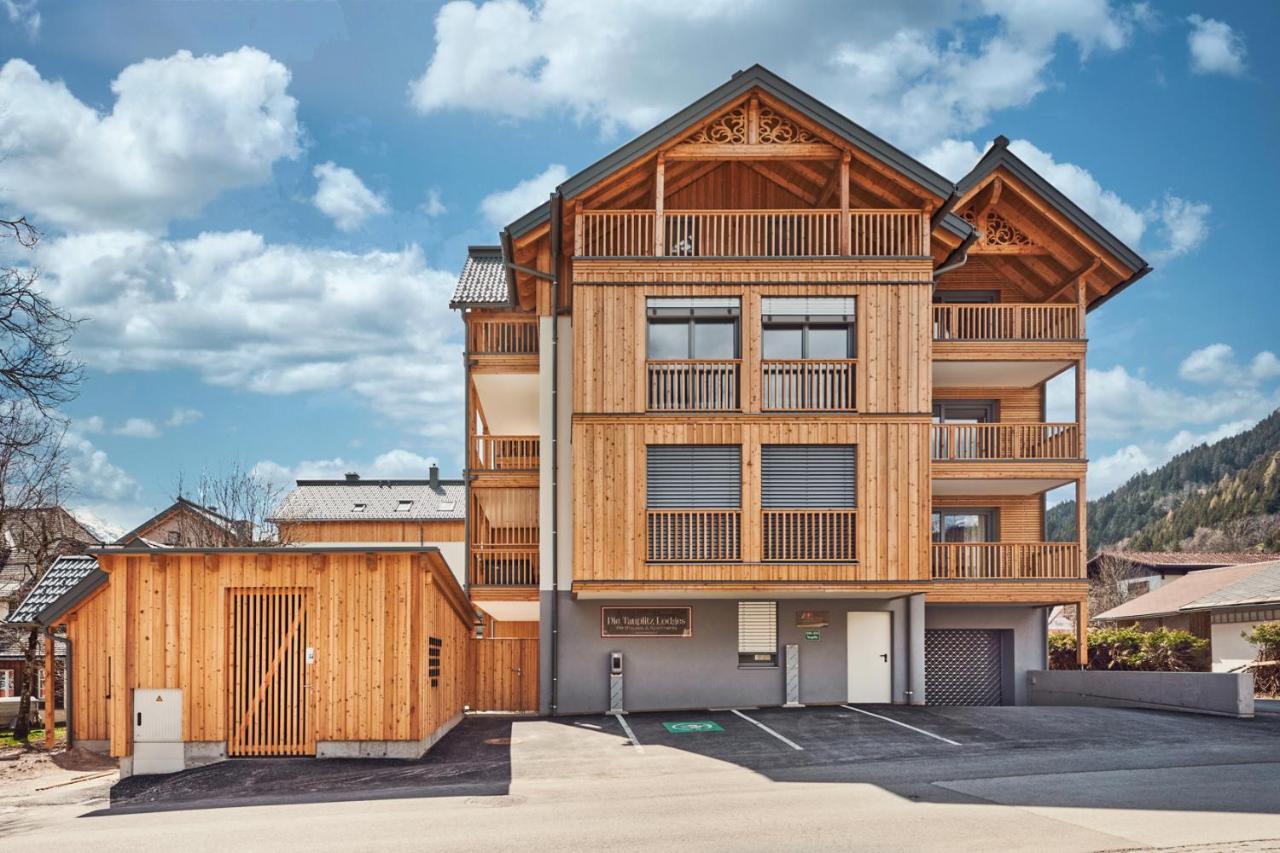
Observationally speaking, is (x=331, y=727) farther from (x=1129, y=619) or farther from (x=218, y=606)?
(x=1129, y=619)

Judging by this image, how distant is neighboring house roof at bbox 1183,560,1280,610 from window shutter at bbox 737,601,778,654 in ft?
63.9

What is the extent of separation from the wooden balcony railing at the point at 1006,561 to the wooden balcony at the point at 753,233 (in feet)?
22.0

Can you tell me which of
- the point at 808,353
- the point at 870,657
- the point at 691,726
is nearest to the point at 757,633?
the point at 870,657

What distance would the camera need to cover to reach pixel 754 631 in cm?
2458

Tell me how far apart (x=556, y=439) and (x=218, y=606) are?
9.40 metres

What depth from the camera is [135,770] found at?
54.7 ft

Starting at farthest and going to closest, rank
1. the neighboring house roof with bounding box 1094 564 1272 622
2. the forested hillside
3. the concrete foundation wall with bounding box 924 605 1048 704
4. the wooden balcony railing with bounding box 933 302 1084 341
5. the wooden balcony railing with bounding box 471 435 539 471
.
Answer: the forested hillside
the neighboring house roof with bounding box 1094 564 1272 622
the concrete foundation wall with bounding box 924 605 1048 704
the wooden balcony railing with bounding box 471 435 539 471
the wooden balcony railing with bounding box 933 302 1084 341

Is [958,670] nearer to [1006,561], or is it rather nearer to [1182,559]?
[1006,561]

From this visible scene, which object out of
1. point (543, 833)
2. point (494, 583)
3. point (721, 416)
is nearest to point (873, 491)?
point (721, 416)

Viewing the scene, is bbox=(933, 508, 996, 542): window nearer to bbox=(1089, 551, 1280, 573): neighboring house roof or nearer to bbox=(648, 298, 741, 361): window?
bbox=(648, 298, 741, 361): window

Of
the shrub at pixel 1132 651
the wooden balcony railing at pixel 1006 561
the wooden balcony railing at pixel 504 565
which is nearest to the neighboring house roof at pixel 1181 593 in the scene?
the shrub at pixel 1132 651

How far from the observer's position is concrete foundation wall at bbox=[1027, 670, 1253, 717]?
A: 68.1 feet

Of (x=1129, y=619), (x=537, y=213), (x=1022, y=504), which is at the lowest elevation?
(x=1129, y=619)

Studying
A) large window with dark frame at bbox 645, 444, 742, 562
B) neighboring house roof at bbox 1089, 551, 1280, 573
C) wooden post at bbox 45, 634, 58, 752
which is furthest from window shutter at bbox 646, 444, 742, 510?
neighboring house roof at bbox 1089, 551, 1280, 573
